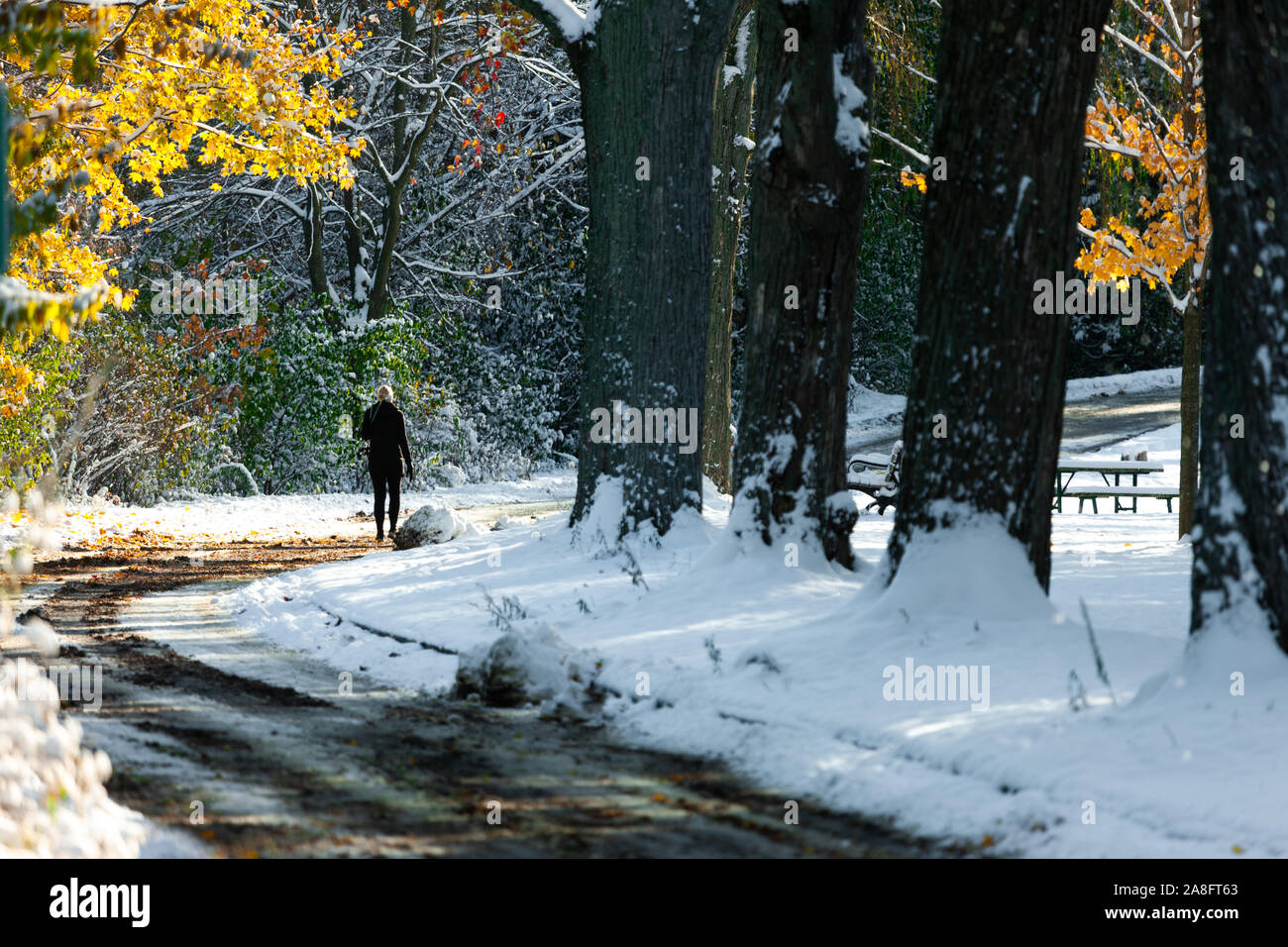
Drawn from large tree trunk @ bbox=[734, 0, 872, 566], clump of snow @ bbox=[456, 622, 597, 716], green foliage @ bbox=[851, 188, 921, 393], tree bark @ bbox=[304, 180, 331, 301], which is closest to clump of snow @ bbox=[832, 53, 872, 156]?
large tree trunk @ bbox=[734, 0, 872, 566]

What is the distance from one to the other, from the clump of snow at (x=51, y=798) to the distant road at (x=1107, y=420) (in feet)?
83.7

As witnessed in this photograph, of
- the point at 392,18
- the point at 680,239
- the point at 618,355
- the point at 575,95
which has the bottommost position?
the point at 618,355

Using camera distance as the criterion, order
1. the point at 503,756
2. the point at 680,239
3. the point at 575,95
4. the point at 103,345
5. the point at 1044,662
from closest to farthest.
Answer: the point at 503,756
the point at 1044,662
the point at 680,239
the point at 103,345
the point at 575,95

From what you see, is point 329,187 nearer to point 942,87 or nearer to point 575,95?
point 575,95

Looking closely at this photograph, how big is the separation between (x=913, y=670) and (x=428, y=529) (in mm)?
9473

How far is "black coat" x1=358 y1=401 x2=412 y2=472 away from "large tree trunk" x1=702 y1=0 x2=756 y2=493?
4023mm

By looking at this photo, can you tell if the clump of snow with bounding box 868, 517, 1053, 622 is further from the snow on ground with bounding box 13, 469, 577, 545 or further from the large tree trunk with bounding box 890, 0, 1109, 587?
the snow on ground with bounding box 13, 469, 577, 545

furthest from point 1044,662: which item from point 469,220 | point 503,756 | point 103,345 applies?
point 469,220

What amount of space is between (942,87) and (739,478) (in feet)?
11.6

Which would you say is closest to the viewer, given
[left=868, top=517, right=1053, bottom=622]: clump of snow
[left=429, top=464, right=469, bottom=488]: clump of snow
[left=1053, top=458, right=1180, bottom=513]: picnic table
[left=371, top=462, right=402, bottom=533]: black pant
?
[left=868, top=517, right=1053, bottom=622]: clump of snow

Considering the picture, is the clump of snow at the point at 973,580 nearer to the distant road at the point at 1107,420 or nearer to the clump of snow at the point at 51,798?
the clump of snow at the point at 51,798

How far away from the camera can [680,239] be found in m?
11.8

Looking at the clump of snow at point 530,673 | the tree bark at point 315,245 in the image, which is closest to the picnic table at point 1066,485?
the clump of snow at point 530,673

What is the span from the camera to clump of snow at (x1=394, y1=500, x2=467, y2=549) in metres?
15.6
